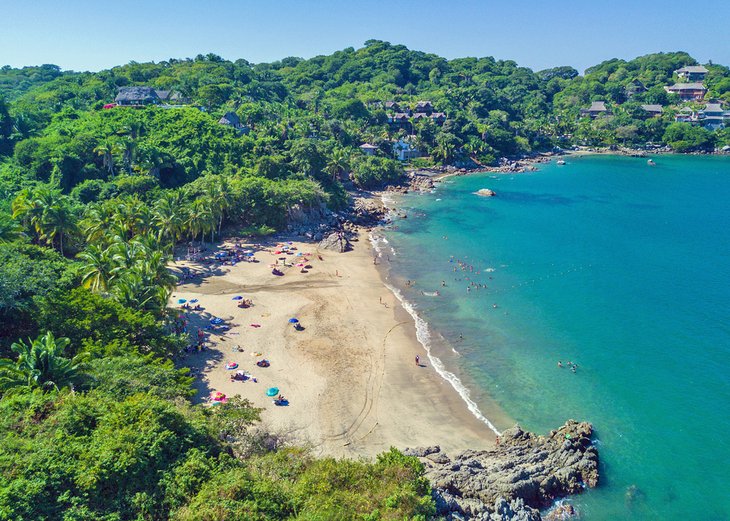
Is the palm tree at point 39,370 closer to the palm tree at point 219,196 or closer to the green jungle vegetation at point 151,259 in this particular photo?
the green jungle vegetation at point 151,259

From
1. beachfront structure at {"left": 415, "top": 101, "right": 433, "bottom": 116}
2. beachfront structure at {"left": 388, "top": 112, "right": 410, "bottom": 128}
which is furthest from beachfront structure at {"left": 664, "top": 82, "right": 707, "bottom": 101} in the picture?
beachfront structure at {"left": 388, "top": 112, "right": 410, "bottom": 128}

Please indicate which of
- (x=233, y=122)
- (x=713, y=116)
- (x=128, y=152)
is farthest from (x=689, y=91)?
(x=128, y=152)

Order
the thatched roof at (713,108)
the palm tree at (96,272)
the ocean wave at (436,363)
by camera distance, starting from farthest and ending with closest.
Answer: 1. the thatched roof at (713,108)
2. the palm tree at (96,272)
3. the ocean wave at (436,363)

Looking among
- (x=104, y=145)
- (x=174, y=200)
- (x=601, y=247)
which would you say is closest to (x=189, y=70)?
(x=104, y=145)

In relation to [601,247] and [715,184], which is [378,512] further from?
[715,184]

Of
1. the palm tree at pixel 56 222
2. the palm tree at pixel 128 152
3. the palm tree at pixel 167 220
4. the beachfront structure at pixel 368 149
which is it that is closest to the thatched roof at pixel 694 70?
the beachfront structure at pixel 368 149

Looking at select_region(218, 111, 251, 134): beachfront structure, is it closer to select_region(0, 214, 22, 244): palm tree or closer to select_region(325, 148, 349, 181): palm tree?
select_region(325, 148, 349, 181): palm tree

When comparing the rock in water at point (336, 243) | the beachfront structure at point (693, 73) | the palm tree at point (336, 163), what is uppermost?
the beachfront structure at point (693, 73)
